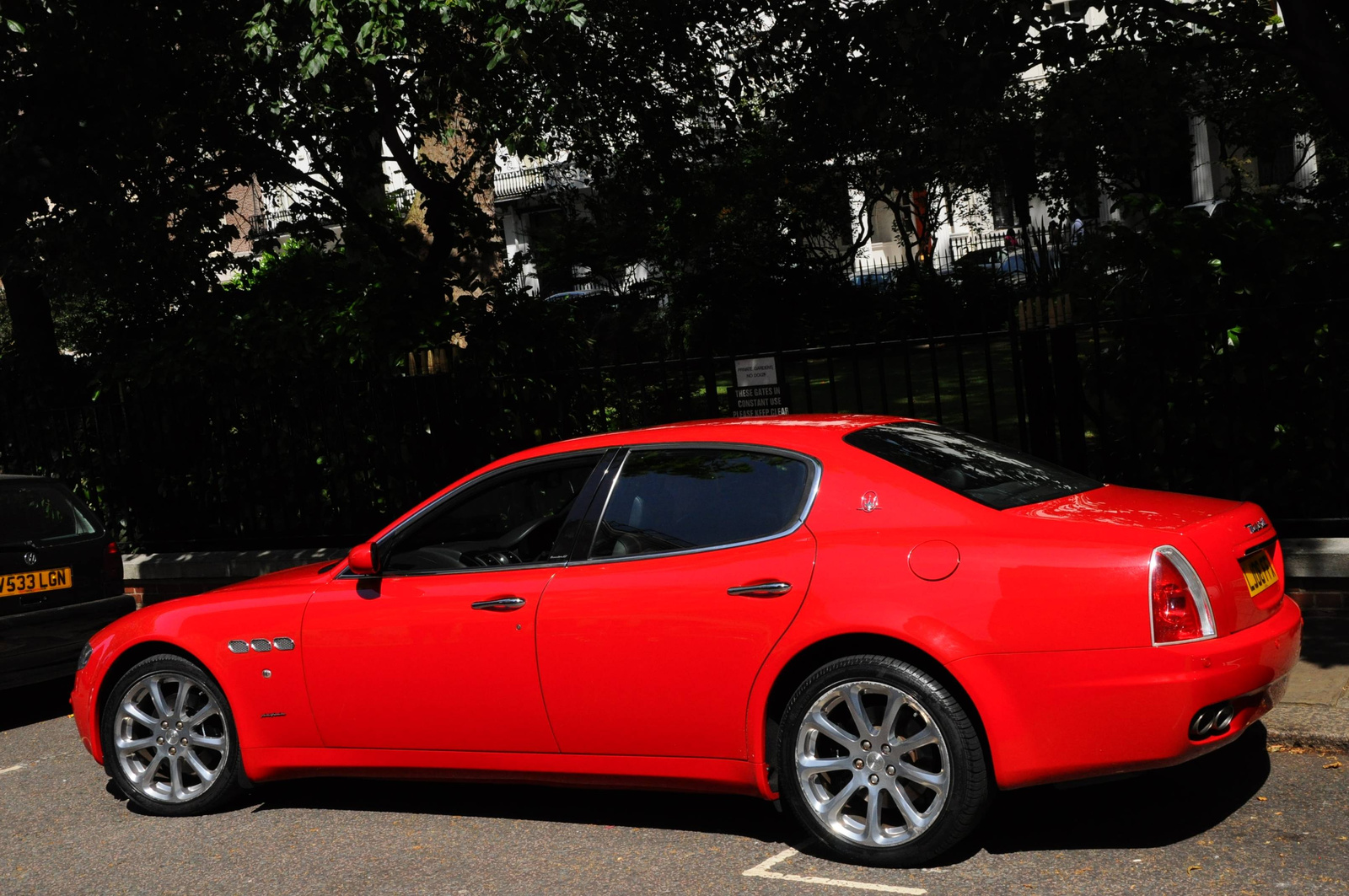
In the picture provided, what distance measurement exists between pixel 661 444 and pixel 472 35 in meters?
7.91

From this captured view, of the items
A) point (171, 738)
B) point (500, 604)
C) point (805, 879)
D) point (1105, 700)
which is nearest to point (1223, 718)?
point (1105, 700)

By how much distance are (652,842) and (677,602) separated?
95 centimetres

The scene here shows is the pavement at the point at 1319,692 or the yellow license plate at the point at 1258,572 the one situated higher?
the yellow license plate at the point at 1258,572

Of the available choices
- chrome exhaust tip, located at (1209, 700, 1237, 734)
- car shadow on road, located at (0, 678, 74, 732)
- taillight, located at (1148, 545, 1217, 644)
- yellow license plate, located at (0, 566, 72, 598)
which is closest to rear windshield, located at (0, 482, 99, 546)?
yellow license plate, located at (0, 566, 72, 598)

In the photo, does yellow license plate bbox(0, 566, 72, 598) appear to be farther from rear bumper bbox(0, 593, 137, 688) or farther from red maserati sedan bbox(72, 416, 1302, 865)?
red maserati sedan bbox(72, 416, 1302, 865)

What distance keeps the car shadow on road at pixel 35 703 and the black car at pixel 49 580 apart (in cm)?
22

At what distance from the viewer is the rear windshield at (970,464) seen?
4668 millimetres

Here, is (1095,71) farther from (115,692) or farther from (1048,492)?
(115,692)

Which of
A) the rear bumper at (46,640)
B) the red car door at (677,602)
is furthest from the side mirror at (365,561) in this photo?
the rear bumper at (46,640)

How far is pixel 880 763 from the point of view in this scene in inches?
172

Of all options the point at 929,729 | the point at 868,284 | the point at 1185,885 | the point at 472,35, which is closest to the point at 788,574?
the point at 929,729

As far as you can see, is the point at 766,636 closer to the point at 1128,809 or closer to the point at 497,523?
the point at 1128,809

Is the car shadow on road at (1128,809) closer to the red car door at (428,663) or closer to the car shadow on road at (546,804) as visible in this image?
the car shadow on road at (546,804)

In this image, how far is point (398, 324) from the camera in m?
11.1
